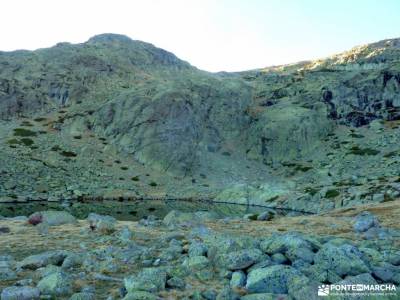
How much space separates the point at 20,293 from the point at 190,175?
76.6 metres

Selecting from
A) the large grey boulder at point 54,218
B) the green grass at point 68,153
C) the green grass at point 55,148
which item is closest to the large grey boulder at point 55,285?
the large grey boulder at point 54,218

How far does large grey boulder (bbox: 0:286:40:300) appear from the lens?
9477 millimetres

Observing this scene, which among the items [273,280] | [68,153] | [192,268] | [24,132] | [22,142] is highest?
[24,132]

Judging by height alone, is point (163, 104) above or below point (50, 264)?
above

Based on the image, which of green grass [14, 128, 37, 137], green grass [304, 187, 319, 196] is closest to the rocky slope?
green grass [304, 187, 319, 196]

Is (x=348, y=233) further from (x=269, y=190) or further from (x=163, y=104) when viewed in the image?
(x=163, y=104)

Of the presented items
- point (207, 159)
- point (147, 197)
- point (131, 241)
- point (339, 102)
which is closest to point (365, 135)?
point (339, 102)

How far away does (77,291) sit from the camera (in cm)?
1044

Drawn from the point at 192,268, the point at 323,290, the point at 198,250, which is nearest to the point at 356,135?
the point at 198,250

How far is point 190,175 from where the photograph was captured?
8612 centimetres

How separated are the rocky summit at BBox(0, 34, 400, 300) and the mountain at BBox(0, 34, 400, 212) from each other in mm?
439

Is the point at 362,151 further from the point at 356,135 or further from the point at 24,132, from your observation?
the point at 24,132

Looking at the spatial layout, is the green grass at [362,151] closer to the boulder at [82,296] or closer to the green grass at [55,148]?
the green grass at [55,148]

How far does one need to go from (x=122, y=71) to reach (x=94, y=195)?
231ft
